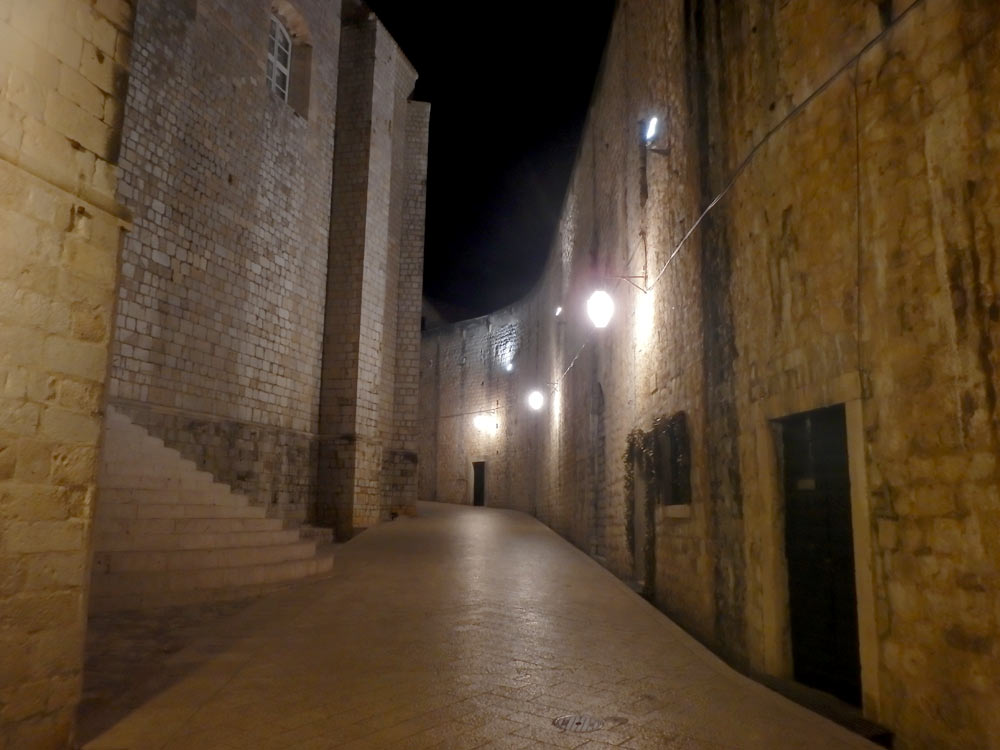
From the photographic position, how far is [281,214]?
555 inches

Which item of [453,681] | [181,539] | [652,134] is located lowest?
[453,681]

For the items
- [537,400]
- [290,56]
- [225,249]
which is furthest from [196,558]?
[537,400]

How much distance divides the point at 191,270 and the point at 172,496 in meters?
4.86

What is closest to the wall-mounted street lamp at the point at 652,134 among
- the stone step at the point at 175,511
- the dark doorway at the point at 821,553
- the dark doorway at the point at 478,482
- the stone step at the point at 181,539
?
the dark doorway at the point at 821,553

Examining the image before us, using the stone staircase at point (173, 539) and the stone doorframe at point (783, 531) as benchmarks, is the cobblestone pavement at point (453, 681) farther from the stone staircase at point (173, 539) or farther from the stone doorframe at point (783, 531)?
the stone staircase at point (173, 539)

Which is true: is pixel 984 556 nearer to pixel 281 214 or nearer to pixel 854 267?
pixel 854 267

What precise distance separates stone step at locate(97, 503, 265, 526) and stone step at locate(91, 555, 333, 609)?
919mm

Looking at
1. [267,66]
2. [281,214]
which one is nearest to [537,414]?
[281,214]

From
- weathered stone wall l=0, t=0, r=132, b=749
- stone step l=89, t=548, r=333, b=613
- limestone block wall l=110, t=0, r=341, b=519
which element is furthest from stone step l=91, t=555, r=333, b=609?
limestone block wall l=110, t=0, r=341, b=519

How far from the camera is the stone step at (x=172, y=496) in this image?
7.73 m

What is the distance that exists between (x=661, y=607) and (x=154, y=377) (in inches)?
330

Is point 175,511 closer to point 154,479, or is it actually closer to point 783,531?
point 154,479

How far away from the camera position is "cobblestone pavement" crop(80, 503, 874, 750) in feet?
10.9

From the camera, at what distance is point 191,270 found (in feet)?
38.6
